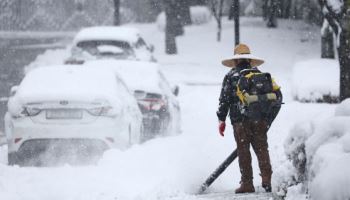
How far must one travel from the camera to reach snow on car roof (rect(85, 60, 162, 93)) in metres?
11.1

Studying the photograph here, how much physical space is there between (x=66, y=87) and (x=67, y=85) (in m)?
0.09

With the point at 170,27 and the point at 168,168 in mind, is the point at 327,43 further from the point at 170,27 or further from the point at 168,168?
the point at 168,168

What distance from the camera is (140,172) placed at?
25.7ft

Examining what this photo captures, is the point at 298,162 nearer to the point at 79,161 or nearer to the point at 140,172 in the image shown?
the point at 140,172

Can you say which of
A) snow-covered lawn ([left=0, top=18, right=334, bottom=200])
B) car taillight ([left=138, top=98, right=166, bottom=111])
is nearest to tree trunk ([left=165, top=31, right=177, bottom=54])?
snow-covered lawn ([left=0, top=18, right=334, bottom=200])

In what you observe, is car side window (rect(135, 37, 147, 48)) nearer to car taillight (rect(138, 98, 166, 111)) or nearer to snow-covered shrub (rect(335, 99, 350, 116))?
car taillight (rect(138, 98, 166, 111))

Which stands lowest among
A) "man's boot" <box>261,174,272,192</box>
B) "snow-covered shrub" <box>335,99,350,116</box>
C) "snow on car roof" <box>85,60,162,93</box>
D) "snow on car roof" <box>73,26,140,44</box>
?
"man's boot" <box>261,174,272,192</box>

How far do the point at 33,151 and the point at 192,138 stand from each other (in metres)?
3.23

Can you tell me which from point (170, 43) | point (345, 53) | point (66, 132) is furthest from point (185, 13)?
point (66, 132)

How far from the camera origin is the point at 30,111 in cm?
835

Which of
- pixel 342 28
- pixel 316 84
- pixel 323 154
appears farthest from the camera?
pixel 316 84

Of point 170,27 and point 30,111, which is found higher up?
point 30,111

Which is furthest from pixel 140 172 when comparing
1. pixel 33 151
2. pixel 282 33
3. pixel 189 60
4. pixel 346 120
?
pixel 282 33

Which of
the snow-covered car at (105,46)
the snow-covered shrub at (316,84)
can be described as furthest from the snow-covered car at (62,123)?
the snow-covered shrub at (316,84)
